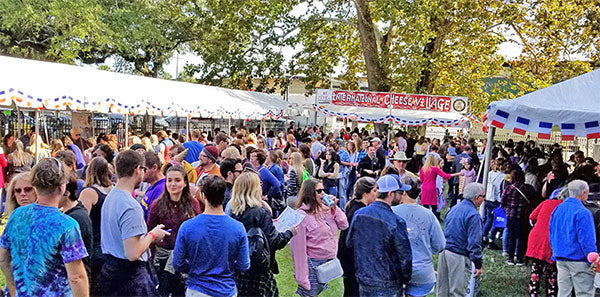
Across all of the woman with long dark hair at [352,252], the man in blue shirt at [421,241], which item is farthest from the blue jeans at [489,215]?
the woman with long dark hair at [352,252]

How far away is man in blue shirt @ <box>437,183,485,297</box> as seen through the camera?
17.5ft

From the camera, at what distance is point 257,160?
7266 millimetres

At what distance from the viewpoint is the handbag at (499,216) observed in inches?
362

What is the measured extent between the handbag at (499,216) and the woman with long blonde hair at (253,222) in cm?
590

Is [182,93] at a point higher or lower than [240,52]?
lower

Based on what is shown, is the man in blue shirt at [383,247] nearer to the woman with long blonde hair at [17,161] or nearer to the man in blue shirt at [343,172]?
the man in blue shirt at [343,172]

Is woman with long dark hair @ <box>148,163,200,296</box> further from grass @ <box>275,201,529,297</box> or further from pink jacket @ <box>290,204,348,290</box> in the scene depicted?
grass @ <box>275,201,529,297</box>

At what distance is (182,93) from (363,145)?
789 cm

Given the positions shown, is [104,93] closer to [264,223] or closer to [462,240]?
[264,223]

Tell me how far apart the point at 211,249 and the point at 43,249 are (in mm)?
1088

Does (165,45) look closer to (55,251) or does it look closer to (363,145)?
(363,145)

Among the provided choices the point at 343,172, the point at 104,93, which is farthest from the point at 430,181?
the point at 104,93

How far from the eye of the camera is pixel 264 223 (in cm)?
445

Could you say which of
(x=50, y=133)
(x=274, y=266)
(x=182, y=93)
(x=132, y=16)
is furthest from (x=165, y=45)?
(x=274, y=266)
